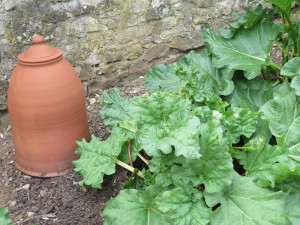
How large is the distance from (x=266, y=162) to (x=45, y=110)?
3.78ft

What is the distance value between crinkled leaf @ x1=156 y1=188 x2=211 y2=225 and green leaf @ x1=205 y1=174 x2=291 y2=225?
50 mm

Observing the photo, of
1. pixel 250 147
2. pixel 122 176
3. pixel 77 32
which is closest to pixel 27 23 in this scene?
pixel 77 32

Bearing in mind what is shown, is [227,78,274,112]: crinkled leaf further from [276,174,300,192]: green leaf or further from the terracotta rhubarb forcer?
the terracotta rhubarb forcer

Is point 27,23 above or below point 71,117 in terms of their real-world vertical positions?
above

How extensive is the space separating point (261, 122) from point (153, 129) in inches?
24.0

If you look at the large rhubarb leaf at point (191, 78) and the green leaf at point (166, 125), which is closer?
the green leaf at point (166, 125)

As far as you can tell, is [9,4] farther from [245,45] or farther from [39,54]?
[245,45]

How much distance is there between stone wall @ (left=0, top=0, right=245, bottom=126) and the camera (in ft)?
9.79

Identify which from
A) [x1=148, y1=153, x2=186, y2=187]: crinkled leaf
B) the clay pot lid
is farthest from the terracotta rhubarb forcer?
[x1=148, y1=153, x2=186, y2=187]: crinkled leaf

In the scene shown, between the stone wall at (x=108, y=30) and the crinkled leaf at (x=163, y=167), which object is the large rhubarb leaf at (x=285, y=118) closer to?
the crinkled leaf at (x=163, y=167)

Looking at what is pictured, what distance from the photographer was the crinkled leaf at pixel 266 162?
6.30 feet

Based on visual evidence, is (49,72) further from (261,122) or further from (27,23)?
(261,122)

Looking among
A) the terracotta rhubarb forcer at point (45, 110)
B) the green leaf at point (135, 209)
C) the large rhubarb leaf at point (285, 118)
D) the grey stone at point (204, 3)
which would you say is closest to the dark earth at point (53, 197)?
the terracotta rhubarb forcer at point (45, 110)

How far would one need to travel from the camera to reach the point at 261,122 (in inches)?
89.4
